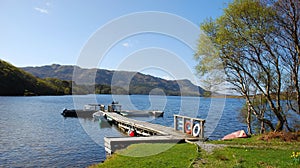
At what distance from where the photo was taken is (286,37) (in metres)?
20.7

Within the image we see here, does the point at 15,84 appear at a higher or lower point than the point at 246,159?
higher

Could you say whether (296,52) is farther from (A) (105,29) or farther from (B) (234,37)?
(A) (105,29)

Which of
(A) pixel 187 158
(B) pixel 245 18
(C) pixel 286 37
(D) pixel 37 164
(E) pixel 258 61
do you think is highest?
(B) pixel 245 18

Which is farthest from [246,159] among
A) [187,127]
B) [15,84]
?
[15,84]

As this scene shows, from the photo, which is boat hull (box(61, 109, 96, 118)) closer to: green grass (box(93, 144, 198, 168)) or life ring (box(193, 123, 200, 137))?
life ring (box(193, 123, 200, 137))

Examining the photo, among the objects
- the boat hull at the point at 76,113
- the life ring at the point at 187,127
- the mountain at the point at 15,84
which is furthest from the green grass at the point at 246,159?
the mountain at the point at 15,84

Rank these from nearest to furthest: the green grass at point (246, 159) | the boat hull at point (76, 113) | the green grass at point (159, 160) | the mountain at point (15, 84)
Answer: the green grass at point (246, 159)
the green grass at point (159, 160)
the boat hull at point (76, 113)
the mountain at point (15, 84)

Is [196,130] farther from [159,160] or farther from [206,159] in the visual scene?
[159,160]

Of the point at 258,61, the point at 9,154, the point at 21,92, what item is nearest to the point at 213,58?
the point at 258,61

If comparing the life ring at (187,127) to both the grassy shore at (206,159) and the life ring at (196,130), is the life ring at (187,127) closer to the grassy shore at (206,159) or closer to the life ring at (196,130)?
the life ring at (196,130)

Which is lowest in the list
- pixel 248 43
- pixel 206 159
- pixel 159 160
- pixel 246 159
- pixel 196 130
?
pixel 159 160

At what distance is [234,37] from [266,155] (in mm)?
11132

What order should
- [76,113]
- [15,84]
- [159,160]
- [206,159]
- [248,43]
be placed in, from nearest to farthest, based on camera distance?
[206,159] < [159,160] < [248,43] < [76,113] < [15,84]

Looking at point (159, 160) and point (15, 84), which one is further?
point (15, 84)
